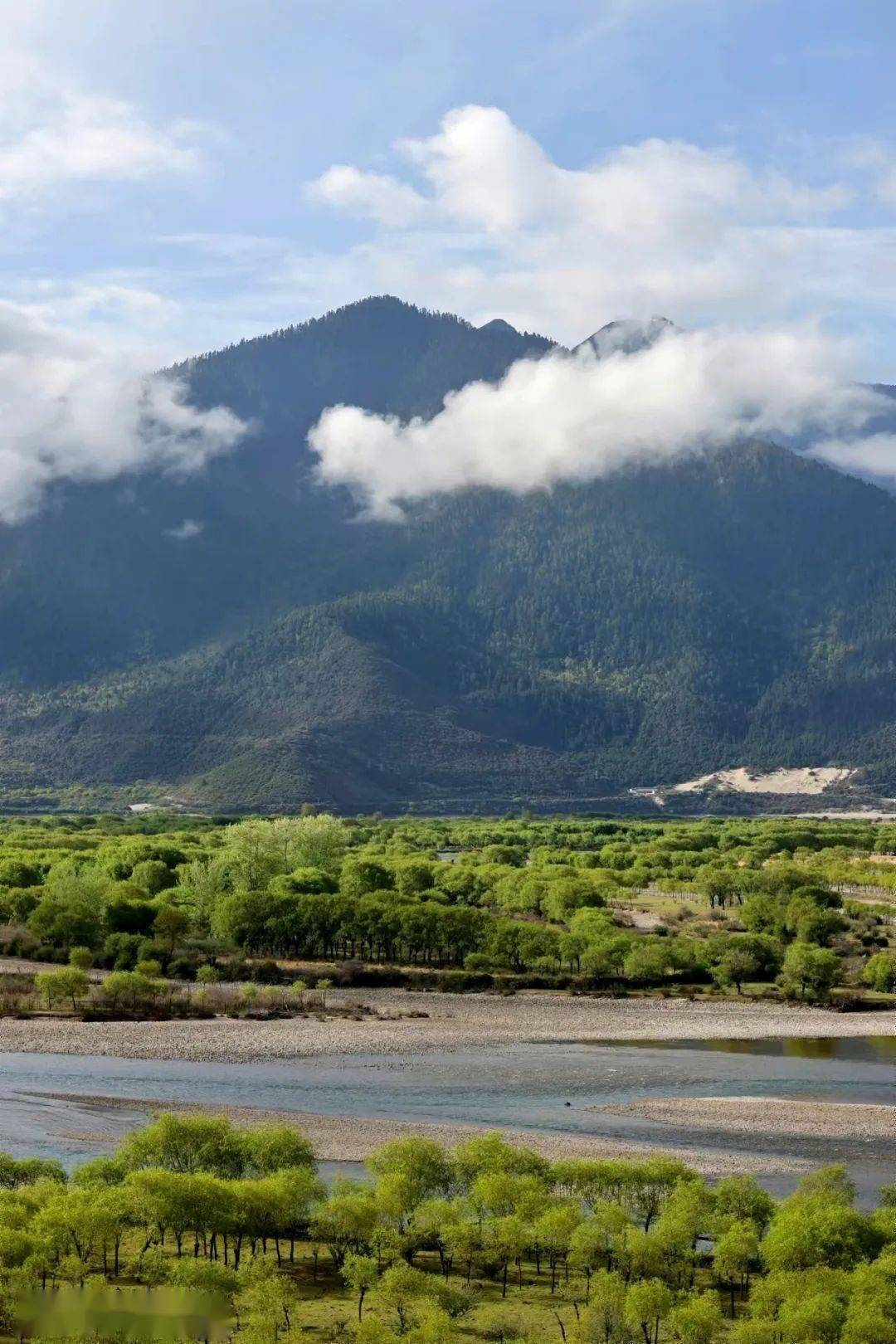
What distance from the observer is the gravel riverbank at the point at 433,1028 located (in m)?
85.4

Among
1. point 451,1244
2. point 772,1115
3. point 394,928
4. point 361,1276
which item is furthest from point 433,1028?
point 361,1276

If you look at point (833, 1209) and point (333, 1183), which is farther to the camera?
point (333, 1183)

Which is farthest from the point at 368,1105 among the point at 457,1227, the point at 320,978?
the point at 320,978

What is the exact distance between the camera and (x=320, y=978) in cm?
11094

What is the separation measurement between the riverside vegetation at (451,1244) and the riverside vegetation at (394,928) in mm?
47086

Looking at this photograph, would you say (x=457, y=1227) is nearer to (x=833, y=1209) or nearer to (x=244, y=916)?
(x=833, y=1209)

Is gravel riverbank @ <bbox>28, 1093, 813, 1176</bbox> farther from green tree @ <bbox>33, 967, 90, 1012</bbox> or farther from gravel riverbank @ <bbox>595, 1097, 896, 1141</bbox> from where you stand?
green tree @ <bbox>33, 967, 90, 1012</bbox>

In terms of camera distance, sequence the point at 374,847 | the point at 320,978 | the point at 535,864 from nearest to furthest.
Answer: the point at 320,978 < the point at 535,864 < the point at 374,847

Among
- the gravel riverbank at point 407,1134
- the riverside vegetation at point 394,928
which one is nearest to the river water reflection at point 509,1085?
the gravel riverbank at point 407,1134

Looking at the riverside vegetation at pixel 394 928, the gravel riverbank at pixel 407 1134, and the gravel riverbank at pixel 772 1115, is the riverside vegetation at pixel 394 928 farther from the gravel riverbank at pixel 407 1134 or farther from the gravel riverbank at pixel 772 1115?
the gravel riverbank at pixel 772 1115

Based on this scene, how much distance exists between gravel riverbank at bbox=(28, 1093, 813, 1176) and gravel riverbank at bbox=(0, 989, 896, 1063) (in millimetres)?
13519

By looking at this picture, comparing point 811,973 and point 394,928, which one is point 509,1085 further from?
point 394,928

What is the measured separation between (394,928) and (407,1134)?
55867 mm

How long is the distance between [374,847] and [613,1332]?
156m
